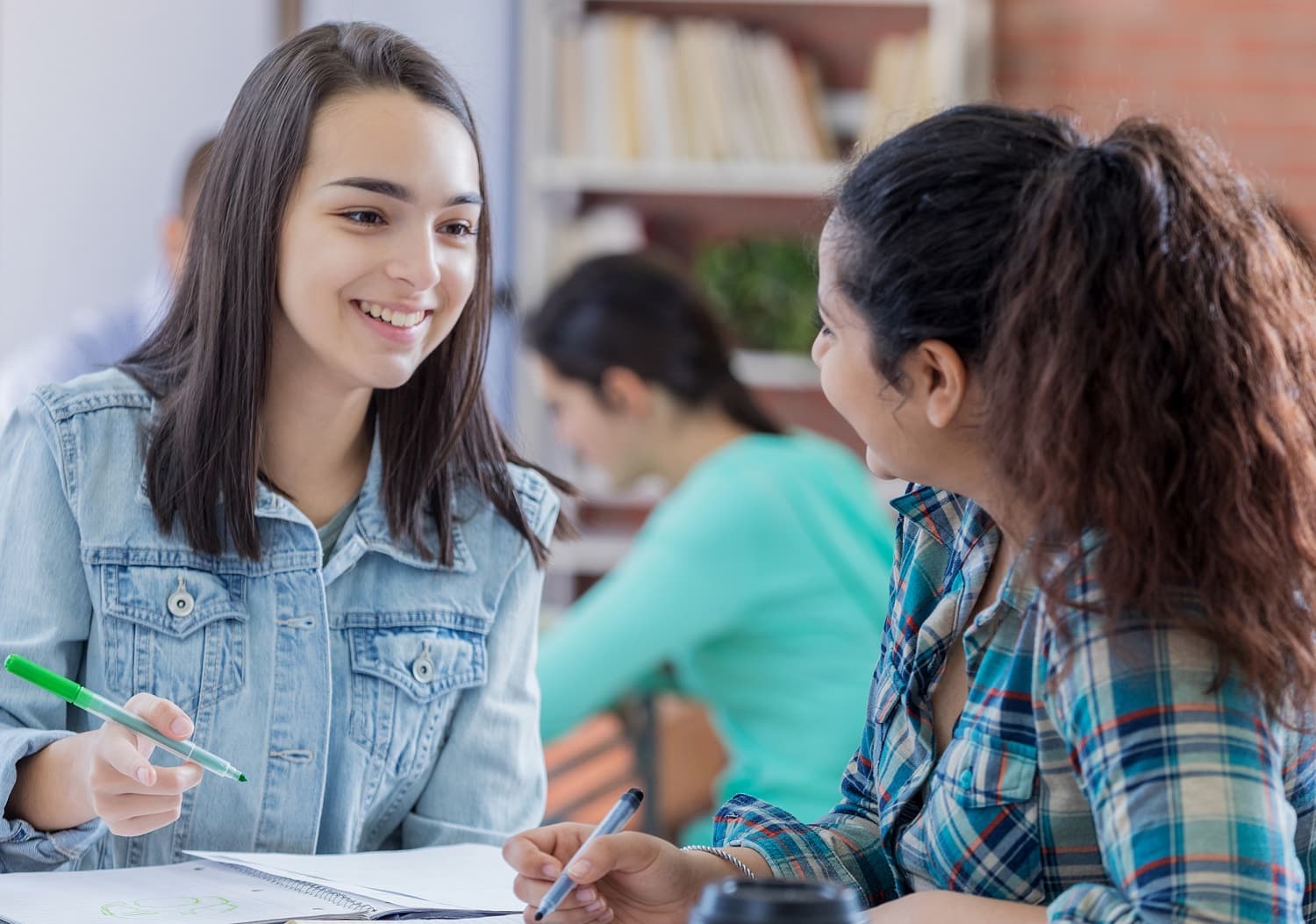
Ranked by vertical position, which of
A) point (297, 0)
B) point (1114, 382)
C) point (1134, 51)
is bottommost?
point (1114, 382)

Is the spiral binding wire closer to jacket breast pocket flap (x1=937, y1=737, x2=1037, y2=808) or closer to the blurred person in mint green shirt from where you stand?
jacket breast pocket flap (x1=937, y1=737, x2=1037, y2=808)

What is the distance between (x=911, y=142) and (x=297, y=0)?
257 cm

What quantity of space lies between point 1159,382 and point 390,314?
68 cm

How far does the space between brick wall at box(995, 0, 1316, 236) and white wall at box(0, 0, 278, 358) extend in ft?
6.95

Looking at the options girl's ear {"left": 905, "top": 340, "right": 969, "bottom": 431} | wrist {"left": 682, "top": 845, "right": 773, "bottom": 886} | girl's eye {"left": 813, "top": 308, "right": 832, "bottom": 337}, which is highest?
girl's eye {"left": 813, "top": 308, "right": 832, "bottom": 337}

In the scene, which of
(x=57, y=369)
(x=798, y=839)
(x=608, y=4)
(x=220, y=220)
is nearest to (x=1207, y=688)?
(x=798, y=839)

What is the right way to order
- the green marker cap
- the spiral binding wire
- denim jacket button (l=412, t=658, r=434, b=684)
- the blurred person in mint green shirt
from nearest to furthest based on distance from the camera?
the green marker cap, the spiral binding wire, denim jacket button (l=412, t=658, r=434, b=684), the blurred person in mint green shirt

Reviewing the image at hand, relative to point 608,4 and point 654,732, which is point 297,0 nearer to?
point 608,4

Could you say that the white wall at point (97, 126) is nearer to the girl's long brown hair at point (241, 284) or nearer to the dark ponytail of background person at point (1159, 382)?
the girl's long brown hair at point (241, 284)

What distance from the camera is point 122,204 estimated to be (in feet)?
10.9

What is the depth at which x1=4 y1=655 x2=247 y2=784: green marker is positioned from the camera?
100cm

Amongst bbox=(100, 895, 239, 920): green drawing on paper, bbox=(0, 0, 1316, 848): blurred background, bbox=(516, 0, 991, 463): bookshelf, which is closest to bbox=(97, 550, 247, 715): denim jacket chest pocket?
bbox=(100, 895, 239, 920): green drawing on paper

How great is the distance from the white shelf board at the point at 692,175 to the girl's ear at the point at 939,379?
2.87 meters

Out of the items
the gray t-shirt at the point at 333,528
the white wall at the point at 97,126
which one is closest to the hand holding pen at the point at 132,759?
the gray t-shirt at the point at 333,528
